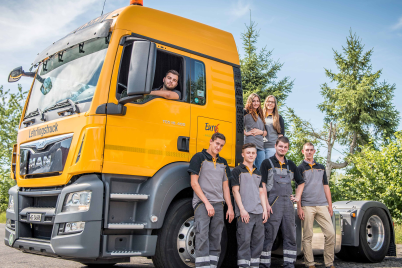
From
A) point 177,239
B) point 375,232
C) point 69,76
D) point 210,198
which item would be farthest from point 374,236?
point 69,76

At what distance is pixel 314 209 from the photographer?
19.0ft

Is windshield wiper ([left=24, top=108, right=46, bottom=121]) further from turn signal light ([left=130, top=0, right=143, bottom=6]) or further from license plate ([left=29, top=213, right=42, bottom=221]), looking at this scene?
turn signal light ([left=130, top=0, right=143, bottom=6])

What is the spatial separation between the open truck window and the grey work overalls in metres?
1.88

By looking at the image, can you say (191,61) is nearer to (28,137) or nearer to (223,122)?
(223,122)

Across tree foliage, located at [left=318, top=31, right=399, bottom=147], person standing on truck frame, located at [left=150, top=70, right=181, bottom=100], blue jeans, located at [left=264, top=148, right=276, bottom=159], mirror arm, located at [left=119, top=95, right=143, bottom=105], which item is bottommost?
blue jeans, located at [left=264, top=148, right=276, bottom=159]

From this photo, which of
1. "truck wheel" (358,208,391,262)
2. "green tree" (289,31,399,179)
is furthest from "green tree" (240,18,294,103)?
"truck wheel" (358,208,391,262)

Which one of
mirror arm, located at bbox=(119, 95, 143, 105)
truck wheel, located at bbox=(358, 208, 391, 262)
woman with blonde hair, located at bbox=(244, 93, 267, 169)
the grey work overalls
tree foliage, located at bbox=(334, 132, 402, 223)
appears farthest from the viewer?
tree foliage, located at bbox=(334, 132, 402, 223)

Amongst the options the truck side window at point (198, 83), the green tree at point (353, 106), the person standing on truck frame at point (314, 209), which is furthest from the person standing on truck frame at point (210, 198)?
the green tree at point (353, 106)

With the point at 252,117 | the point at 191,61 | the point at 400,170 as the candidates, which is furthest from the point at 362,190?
the point at 191,61

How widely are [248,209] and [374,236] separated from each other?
11.1ft

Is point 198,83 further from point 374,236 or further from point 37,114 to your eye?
point 374,236

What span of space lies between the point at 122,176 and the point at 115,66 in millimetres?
1217

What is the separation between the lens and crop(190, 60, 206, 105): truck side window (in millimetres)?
4816

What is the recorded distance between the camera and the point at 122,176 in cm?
405
